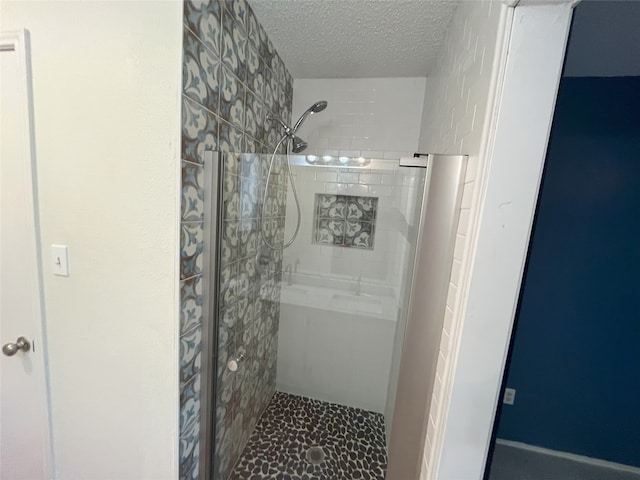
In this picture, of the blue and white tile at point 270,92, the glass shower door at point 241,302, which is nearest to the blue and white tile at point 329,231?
the glass shower door at point 241,302

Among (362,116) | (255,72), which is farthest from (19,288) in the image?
(362,116)

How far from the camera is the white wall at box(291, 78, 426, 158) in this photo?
1.76 m

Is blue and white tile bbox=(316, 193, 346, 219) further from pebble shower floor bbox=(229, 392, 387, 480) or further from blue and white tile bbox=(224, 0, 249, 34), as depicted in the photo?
pebble shower floor bbox=(229, 392, 387, 480)

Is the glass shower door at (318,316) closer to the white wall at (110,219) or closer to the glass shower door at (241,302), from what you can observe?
the glass shower door at (241,302)

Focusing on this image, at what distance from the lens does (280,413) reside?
1.82 m

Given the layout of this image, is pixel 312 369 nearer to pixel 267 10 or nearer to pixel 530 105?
pixel 530 105

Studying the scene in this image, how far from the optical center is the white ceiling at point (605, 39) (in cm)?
90

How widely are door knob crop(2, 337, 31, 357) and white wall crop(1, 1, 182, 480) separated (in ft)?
0.28

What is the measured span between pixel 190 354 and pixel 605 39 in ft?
7.18

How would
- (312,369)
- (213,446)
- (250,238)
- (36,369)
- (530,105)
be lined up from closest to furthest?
(530,105) → (36,369) → (213,446) → (250,238) → (312,369)

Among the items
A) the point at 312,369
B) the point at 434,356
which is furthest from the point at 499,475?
the point at 434,356

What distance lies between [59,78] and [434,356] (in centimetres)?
161

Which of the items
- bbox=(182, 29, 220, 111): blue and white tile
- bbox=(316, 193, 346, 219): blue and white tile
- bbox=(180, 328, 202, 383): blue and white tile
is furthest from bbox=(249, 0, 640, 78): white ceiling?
bbox=(180, 328, 202, 383): blue and white tile

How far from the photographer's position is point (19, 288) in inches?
38.7
